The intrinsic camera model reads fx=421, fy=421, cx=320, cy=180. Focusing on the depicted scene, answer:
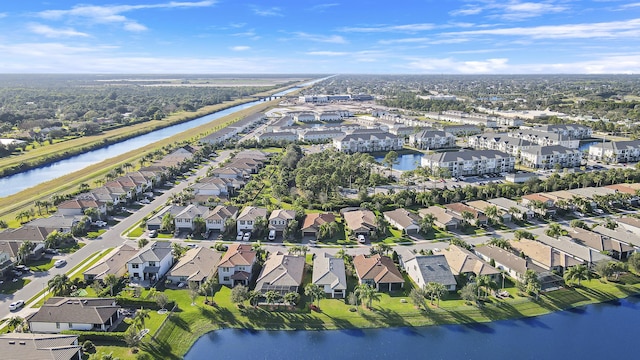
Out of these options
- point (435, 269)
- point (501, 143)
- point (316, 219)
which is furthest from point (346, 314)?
point (501, 143)

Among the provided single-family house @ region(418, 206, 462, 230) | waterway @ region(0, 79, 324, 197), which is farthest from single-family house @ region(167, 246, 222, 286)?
waterway @ region(0, 79, 324, 197)

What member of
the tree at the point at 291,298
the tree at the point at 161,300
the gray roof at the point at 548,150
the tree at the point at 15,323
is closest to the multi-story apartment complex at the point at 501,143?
the gray roof at the point at 548,150

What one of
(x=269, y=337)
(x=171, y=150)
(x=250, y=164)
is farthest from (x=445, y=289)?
(x=171, y=150)

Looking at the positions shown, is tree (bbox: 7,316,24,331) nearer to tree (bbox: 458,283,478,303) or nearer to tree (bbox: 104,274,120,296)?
tree (bbox: 104,274,120,296)

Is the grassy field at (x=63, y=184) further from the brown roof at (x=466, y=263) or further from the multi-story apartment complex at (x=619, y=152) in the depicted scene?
the multi-story apartment complex at (x=619, y=152)

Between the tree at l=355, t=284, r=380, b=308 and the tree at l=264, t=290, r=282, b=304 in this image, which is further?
the tree at l=264, t=290, r=282, b=304

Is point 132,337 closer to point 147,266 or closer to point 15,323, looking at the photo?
point 15,323
